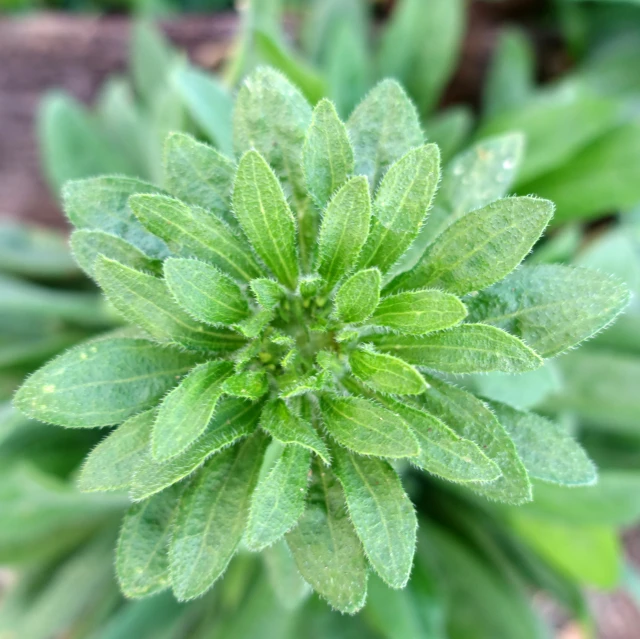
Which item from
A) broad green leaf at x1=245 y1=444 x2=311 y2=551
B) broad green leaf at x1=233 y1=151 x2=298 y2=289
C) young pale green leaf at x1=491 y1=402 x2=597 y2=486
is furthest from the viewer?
young pale green leaf at x1=491 y1=402 x2=597 y2=486

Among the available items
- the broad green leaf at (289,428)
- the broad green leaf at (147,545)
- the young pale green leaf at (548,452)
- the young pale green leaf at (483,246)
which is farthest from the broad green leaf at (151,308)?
the young pale green leaf at (548,452)

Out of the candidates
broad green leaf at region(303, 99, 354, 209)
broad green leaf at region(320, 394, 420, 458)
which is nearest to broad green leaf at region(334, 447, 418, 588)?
broad green leaf at region(320, 394, 420, 458)

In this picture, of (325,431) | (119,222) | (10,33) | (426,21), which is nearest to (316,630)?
(325,431)

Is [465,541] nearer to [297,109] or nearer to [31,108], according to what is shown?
[297,109]

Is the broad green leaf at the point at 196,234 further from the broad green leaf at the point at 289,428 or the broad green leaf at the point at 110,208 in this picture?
the broad green leaf at the point at 289,428

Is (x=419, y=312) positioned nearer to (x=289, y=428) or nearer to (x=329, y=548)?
(x=289, y=428)

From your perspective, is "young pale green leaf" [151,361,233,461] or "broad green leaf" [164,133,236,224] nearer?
"young pale green leaf" [151,361,233,461]

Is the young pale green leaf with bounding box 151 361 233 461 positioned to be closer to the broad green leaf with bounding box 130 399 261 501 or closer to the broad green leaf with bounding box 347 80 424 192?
the broad green leaf with bounding box 130 399 261 501
